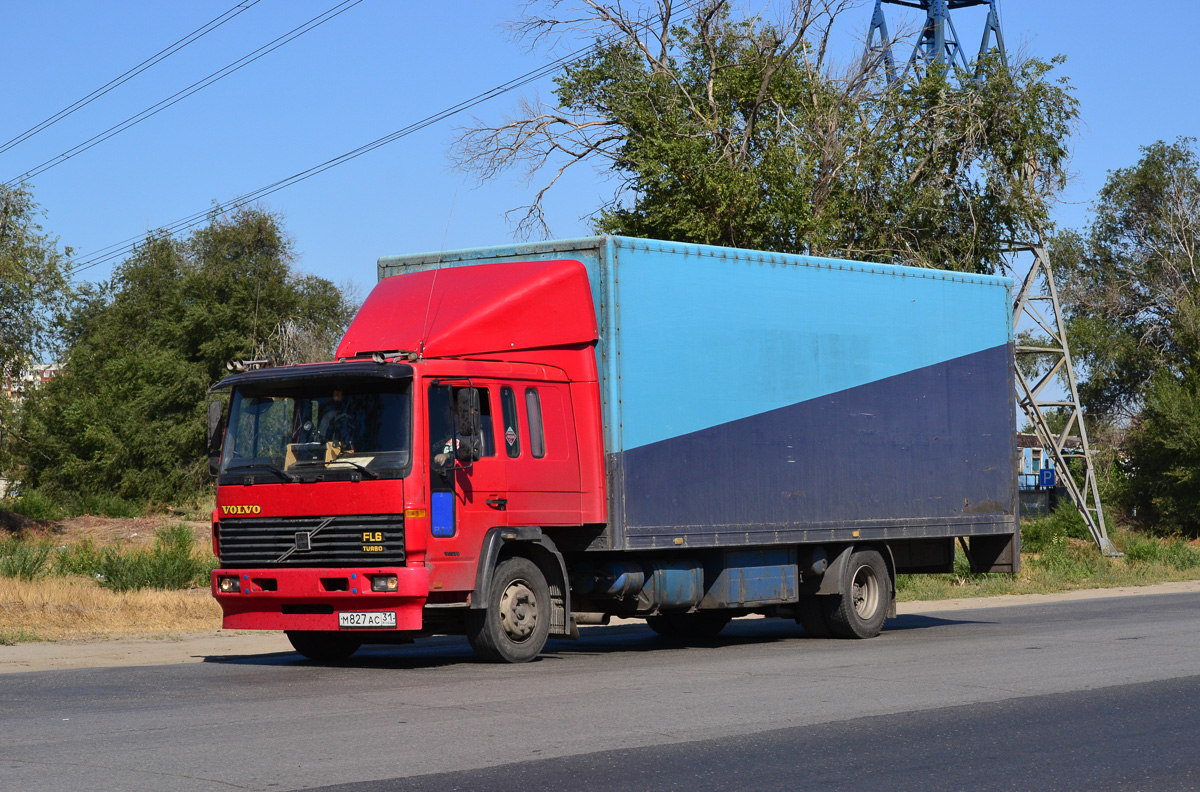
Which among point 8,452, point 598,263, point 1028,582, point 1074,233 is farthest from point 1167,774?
point 1074,233

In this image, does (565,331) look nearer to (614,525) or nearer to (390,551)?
(614,525)

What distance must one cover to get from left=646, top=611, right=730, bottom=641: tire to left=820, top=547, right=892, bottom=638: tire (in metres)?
1.41

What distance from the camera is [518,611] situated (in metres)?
13.1

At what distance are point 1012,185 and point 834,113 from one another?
4117mm

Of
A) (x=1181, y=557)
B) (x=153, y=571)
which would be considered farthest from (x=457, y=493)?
(x=1181, y=557)

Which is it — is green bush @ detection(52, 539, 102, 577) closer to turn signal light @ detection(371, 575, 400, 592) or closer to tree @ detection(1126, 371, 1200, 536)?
turn signal light @ detection(371, 575, 400, 592)

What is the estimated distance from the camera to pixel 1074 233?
66.8 m

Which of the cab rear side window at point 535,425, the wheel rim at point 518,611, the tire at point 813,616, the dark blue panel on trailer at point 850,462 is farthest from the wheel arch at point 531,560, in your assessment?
the tire at point 813,616

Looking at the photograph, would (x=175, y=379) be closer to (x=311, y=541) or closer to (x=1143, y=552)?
(x=1143, y=552)

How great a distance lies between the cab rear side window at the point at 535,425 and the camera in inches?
522

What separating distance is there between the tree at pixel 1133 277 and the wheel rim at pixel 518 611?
51.3 m

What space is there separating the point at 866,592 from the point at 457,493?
247 inches

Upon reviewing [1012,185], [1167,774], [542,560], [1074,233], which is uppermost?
[1074,233]

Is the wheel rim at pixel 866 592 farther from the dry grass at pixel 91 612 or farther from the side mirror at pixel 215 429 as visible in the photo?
the dry grass at pixel 91 612
